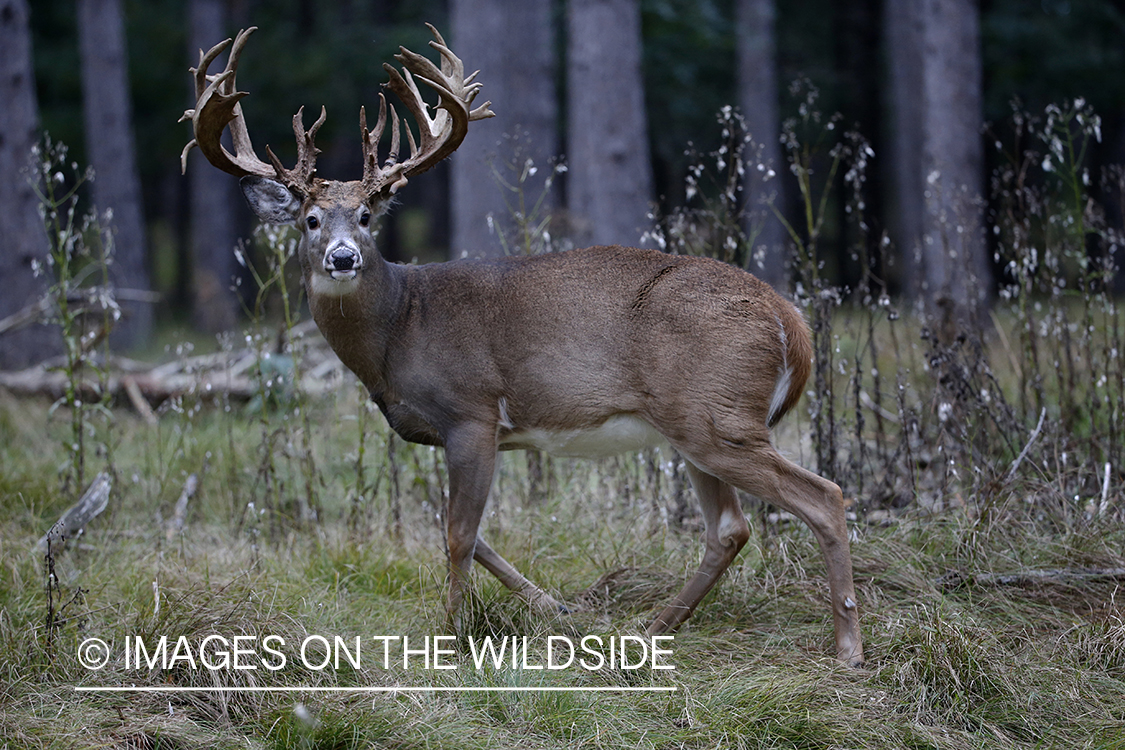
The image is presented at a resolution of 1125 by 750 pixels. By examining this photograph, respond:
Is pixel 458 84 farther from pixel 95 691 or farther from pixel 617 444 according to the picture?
pixel 95 691

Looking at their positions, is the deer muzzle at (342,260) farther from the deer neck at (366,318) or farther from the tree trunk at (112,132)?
the tree trunk at (112,132)

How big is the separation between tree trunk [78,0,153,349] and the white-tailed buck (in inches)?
479

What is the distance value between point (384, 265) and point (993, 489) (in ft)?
8.76

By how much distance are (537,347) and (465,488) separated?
1.93 ft

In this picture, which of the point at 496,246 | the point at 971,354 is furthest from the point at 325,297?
the point at 496,246

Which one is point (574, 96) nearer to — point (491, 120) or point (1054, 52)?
point (491, 120)

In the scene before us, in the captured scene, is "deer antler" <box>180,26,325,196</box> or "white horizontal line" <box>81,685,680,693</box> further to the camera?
"deer antler" <box>180,26,325,196</box>

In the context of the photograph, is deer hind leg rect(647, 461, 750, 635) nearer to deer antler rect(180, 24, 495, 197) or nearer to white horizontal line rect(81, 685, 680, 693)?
white horizontal line rect(81, 685, 680, 693)

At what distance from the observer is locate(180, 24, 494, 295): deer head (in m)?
4.03

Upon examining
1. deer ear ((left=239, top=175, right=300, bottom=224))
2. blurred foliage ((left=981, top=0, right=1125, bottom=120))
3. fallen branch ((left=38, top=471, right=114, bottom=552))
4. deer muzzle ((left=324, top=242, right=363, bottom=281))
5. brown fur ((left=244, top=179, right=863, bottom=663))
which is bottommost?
fallen branch ((left=38, top=471, right=114, bottom=552))

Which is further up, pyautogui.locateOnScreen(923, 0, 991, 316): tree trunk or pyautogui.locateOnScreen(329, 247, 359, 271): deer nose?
pyautogui.locateOnScreen(923, 0, 991, 316): tree trunk

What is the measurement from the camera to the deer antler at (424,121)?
411 cm

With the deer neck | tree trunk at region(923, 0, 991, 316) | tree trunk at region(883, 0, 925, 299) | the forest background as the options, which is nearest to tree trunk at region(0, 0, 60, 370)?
the forest background

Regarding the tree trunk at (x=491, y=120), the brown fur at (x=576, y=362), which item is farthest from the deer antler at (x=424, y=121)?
the tree trunk at (x=491, y=120)
